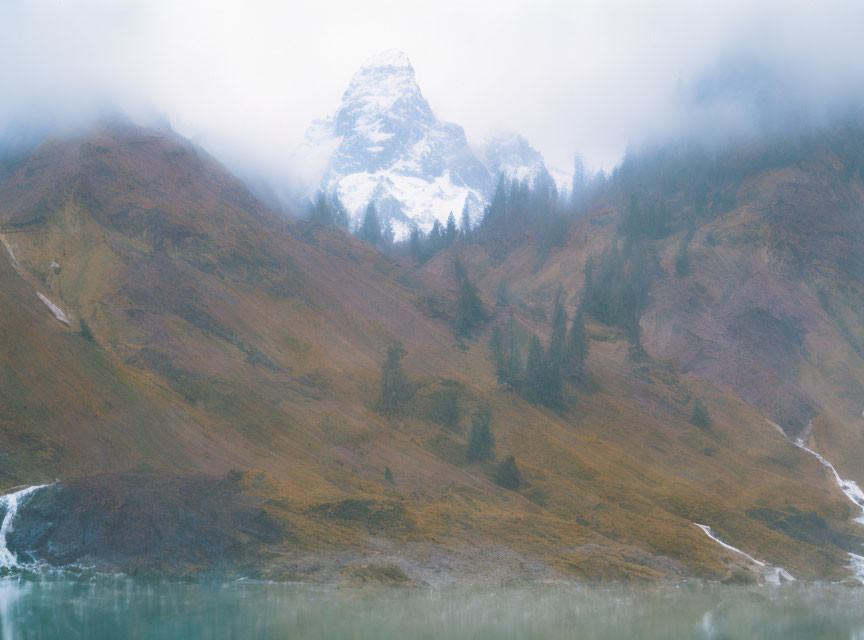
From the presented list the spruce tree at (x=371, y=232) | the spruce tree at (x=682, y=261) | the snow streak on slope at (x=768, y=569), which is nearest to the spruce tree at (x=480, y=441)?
the snow streak on slope at (x=768, y=569)

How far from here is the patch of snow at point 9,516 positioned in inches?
2032

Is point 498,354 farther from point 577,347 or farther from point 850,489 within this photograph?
point 850,489

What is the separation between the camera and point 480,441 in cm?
7431

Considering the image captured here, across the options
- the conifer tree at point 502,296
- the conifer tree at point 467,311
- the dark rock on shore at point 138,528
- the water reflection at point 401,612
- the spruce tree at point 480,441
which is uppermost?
the conifer tree at point 502,296

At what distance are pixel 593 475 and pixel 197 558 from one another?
33030 mm

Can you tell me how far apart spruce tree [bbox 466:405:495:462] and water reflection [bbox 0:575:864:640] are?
21191 millimetres

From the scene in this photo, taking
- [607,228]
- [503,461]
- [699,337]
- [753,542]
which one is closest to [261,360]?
[503,461]

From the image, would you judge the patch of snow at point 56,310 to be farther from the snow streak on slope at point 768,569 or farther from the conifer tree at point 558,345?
the snow streak on slope at point 768,569

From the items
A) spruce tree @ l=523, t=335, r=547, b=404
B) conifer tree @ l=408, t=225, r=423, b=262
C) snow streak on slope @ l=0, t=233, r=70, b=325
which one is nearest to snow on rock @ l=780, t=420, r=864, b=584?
spruce tree @ l=523, t=335, r=547, b=404

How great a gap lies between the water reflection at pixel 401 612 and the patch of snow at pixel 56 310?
2541 centimetres

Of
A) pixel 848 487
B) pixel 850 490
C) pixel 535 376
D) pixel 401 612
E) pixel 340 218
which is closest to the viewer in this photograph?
pixel 401 612

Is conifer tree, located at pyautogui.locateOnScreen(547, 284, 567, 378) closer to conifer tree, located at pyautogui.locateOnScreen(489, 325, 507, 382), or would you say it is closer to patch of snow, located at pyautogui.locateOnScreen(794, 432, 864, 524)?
conifer tree, located at pyautogui.locateOnScreen(489, 325, 507, 382)

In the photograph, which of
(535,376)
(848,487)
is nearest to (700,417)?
(848,487)

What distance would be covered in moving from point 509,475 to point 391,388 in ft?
46.5
